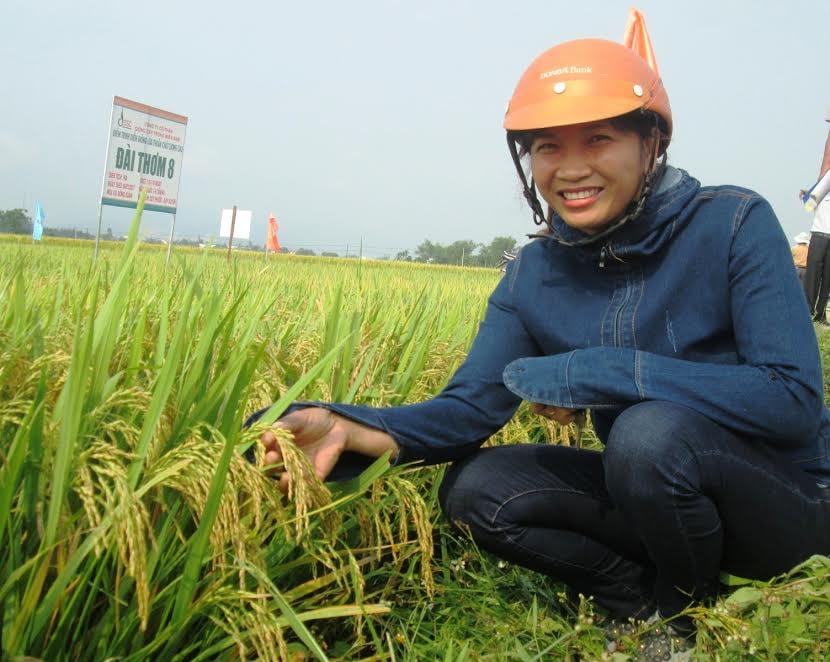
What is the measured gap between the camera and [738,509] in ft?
5.35

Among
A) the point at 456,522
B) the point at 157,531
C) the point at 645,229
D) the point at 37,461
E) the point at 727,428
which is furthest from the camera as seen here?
the point at 456,522

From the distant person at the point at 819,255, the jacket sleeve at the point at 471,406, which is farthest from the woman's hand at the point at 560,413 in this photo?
the distant person at the point at 819,255

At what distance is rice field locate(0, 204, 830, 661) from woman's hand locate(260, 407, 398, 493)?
0.17ft

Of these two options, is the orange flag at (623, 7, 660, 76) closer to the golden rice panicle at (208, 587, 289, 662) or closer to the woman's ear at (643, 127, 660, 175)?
the woman's ear at (643, 127, 660, 175)

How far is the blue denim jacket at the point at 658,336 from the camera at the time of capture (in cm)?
158

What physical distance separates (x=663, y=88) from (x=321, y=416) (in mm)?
986

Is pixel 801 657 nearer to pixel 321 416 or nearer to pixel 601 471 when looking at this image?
pixel 601 471

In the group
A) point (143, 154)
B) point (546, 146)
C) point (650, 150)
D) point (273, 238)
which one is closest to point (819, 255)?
point (143, 154)

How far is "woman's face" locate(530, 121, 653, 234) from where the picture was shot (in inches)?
66.9

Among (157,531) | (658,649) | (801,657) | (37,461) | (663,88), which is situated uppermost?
(663,88)

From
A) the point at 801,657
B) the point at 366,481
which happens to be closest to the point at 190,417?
the point at 366,481

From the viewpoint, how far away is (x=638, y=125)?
68.5 inches

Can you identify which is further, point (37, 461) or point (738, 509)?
point (738, 509)

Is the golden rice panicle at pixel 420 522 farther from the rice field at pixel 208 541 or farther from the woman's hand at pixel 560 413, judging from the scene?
the woman's hand at pixel 560 413
